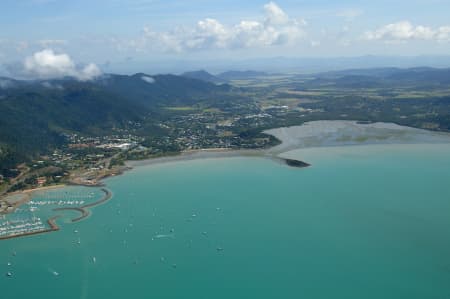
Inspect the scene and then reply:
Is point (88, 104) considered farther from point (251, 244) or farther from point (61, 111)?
point (251, 244)

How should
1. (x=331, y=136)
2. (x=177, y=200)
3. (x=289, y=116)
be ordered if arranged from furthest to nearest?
(x=289, y=116), (x=331, y=136), (x=177, y=200)

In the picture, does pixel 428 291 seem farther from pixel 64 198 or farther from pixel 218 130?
pixel 218 130

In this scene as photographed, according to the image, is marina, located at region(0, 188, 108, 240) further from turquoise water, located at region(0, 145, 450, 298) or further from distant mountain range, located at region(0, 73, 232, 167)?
distant mountain range, located at region(0, 73, 232, 167)

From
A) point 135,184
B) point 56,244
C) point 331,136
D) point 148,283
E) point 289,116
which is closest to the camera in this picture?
point 148,283

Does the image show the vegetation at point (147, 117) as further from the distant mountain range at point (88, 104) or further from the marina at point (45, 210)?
the marina at point (45, 210)

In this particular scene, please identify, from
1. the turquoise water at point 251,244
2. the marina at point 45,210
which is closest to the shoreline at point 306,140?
the marina at point 45,210

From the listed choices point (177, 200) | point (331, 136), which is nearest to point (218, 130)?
point (331, 136)

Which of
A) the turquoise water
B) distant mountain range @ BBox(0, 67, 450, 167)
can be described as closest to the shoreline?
the turquoise water

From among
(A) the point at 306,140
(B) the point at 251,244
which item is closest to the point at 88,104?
(A) the point at 306,140

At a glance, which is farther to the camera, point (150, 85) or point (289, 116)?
point (150, 85)
